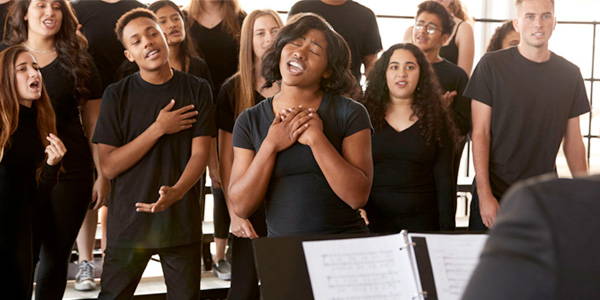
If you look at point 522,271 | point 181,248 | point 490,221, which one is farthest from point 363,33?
point 522,271

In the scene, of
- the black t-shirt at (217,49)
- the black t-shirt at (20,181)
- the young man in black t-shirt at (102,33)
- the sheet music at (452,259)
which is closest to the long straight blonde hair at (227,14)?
the black t-shirt at (217,49)

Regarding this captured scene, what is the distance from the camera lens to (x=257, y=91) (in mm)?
3576

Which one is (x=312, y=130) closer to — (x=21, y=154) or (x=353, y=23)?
(x=21, y=154)

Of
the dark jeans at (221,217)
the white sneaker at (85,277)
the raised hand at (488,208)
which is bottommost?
the white sneaker at (85,277)

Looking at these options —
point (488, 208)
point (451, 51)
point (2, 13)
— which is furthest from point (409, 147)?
point (2, 13)

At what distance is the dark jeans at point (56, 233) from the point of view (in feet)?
11.1

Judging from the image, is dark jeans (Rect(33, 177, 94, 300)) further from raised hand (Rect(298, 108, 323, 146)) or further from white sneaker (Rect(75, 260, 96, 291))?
raised hand (Rect(298, 108, 323, 146))

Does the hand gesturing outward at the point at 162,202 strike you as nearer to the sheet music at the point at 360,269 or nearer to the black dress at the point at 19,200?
the black dress at the point at 19,200

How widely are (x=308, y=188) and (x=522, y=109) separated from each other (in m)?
1.17

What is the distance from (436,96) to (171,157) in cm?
109

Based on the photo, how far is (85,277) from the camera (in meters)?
3.86

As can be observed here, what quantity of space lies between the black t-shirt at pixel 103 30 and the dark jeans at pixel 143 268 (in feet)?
3.00

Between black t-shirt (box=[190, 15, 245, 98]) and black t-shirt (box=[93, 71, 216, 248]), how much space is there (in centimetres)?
67

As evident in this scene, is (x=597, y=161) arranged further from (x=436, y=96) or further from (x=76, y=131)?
(x=76, y=131)
